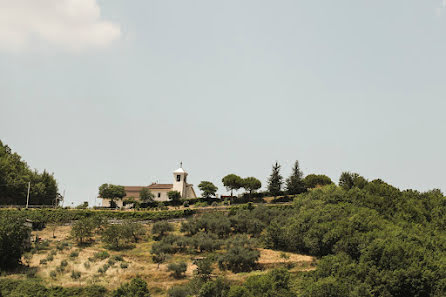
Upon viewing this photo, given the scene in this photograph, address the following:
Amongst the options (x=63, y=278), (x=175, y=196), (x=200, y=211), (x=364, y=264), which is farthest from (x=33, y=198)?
(x=364, y=264)

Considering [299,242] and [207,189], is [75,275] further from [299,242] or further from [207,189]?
[207,189]

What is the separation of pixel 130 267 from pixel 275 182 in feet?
142

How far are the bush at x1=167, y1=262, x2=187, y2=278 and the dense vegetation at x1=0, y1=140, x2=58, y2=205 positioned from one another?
49176 mm

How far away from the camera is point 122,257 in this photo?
53562 millimetres

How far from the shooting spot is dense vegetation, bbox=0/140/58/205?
8162 centimetres

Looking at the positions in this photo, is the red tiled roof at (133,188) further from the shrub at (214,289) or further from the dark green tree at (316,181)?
the shrub at (214,289)

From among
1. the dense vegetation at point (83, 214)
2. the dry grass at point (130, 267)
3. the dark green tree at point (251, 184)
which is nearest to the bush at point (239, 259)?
the dry grass at point (130, 267)

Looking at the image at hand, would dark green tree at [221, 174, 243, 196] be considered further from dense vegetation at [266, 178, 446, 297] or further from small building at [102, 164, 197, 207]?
dense vegetation at [266, 178, 446, 297]

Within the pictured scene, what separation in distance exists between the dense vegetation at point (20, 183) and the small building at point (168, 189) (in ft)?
41.7

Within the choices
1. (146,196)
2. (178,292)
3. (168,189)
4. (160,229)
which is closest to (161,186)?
(168,189)

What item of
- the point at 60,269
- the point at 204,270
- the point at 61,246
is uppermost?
the point at 61,246

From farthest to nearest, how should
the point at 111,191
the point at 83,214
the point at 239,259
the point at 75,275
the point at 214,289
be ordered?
the point at 111,191 → the point at 83,214 → the point at 239,259 → the point at 75,275 → the point at 214,289

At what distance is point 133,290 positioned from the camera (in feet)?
134

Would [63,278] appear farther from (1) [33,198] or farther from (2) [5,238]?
(1) [33,198]
